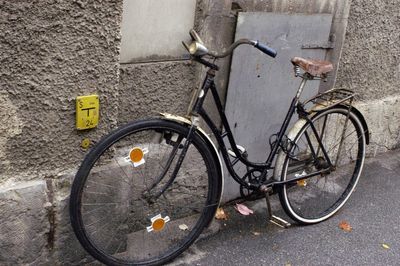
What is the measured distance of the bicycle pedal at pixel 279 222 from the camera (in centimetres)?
385

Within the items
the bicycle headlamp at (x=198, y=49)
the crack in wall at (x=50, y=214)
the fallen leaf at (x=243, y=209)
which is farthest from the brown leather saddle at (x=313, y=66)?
the crack in wall at (x=50, y=214)

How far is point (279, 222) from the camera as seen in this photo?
12.8 ft

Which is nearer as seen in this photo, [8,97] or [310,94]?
[8,97]


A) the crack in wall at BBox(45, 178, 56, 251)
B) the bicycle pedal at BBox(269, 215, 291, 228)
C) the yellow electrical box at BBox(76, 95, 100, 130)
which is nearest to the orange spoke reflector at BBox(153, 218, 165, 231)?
the crack in wall at BBox(45, 178, 56, 251)

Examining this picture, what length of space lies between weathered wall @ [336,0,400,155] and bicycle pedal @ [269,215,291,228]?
1.56 metres

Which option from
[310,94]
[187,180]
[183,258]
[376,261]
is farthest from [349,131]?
[183,258]

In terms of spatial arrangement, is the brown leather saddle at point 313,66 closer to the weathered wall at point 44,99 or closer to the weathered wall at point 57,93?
the weathered wall at point 57,93

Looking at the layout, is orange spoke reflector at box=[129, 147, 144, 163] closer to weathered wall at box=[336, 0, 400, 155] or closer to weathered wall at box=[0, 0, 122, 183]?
weathered wall at box=[0, 0, 122, 183]

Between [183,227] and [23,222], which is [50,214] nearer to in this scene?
[23,222]

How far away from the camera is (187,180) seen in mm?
3723

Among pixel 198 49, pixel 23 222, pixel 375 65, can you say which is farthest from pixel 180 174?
pixel 375 65

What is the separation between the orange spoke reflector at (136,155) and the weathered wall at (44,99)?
0.24m

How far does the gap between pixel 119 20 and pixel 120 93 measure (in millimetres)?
523

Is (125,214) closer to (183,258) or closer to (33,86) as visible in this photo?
(183,258)
